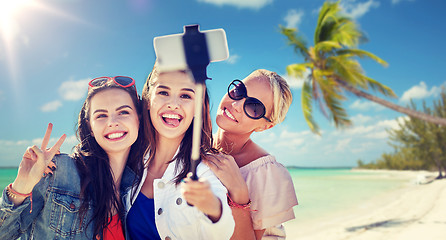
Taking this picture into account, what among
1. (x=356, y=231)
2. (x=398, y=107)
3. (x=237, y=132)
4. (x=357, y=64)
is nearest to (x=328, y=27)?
(x=357, y=64)

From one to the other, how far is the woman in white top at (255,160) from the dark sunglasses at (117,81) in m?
0.87

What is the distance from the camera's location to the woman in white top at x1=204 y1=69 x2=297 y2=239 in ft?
7.83

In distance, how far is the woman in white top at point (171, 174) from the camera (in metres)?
1.89

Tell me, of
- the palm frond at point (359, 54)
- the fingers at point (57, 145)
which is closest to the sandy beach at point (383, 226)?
the palm frond at point (359, 54)

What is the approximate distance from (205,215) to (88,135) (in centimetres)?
113

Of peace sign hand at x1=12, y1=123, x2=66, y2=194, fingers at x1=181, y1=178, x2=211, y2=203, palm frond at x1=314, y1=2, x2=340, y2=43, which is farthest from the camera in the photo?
palm frond at x1=314, y1=2, x2=340, y2=43

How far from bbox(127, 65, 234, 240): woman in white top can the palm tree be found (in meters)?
12.0

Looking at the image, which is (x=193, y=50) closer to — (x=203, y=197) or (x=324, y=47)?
(x=203, y=197)

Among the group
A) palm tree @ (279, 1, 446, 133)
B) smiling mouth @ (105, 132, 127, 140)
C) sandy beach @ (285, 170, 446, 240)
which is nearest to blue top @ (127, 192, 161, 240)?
smiling mouth @ (105, 132, 127, 140)

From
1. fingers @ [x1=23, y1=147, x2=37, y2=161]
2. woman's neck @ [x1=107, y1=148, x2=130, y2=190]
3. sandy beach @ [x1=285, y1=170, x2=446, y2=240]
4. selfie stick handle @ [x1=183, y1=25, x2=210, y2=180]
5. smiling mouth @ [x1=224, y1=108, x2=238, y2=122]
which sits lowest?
sandy beach @ [x1=285, y1=170, x2=446, y2=240]

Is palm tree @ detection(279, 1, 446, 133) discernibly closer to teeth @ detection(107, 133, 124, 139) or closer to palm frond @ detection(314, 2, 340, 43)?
palm frond @ detection(314, 2, 340, 43)

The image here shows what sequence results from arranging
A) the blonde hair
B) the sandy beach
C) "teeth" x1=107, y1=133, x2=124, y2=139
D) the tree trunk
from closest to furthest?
"teeth" x1=107, y1=133, x2=124, y2=139 < the blonde hair < the sandy beach < the tree trunk

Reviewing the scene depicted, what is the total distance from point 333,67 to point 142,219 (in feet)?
43.5

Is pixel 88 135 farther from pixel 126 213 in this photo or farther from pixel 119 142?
pixel 126 213
